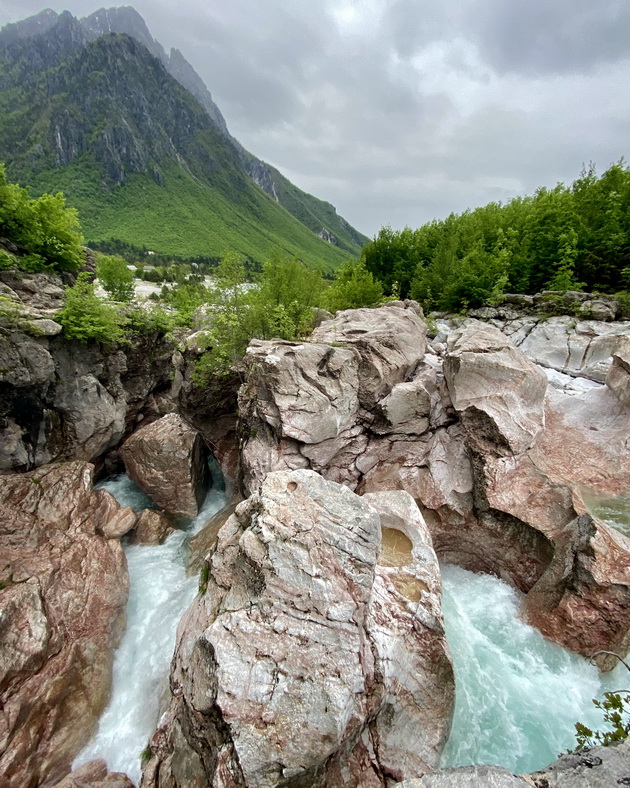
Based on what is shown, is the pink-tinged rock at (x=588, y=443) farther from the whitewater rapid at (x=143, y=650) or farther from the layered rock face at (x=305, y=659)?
the whitewater rapid at (x=143, y=650)

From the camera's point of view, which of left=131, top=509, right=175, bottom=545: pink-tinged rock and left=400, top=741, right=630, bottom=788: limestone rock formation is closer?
left=400, top=741, right=630, bottom=788: limestone rock formation

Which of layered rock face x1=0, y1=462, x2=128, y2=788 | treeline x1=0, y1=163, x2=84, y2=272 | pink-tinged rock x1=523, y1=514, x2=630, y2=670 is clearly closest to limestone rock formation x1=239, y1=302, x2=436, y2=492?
layered rock face x1=0, y1=462, x2=128, y2=788

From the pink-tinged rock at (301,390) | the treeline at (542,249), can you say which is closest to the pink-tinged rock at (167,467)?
the pink-tinged rock at (301,390)

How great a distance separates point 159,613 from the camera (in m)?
11.4

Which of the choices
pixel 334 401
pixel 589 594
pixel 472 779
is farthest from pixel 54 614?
pixel 589 594

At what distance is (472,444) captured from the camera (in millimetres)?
13141

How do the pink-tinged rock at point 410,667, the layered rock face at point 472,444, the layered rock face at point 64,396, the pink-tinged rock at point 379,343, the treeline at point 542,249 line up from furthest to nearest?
the treeline at point 542,249 → the pink-tinged rock at point 379,343 → the layered rock face at point 64,396 → the layered rock face at point 472,444 → the pink-tinged rock at point 410,667

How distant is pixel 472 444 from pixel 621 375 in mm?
6525

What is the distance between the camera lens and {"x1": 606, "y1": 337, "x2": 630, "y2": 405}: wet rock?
13078 millimetres

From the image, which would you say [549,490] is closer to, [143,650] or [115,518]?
[143,650]

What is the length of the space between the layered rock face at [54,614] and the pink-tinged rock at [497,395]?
1400 centimetres

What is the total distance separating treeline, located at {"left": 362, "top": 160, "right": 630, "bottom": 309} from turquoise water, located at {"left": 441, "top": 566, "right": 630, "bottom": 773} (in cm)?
1914

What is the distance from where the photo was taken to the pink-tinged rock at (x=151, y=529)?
14125 millimetres

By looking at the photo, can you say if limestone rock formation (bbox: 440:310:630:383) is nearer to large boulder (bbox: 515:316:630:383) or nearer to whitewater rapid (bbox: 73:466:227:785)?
large boulder (bbox: 515:316:630:383)
